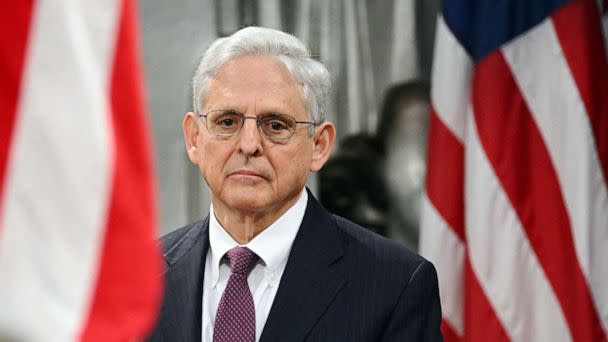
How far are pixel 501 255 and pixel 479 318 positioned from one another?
227 millimetres

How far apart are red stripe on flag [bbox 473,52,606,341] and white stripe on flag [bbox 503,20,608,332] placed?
0.09 feet

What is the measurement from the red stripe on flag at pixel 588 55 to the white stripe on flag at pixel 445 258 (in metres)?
0.57

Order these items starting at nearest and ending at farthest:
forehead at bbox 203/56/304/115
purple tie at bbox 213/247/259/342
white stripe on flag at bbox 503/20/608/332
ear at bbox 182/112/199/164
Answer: purple tie at bbox 213/247/259/342 → forehead at bbox 203/56/304/115 → ear at bbox 182/112/199/164 → white stripe on flag at bbox 503/20/608/332

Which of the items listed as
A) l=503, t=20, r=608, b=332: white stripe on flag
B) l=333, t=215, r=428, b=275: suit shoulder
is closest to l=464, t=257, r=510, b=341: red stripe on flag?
l=503, t=20, r=608, b=332: white stripe on flag

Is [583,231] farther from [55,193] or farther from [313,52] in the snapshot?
[55,193]

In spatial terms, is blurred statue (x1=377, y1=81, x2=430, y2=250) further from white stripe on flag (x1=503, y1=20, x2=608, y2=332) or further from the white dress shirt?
the white dress shirt

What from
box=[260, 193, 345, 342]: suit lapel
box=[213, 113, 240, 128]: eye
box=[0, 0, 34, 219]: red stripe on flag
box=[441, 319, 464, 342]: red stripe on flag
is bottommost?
box=[441, 319, 464, 342]: red stripe on flag

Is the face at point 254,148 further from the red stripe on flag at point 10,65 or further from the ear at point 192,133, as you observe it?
the red stripe on flag at point 10,65

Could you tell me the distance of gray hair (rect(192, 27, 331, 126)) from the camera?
2.48m

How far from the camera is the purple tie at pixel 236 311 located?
2322 millimetres

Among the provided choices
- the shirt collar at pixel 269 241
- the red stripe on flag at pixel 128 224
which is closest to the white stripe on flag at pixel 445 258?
the shirt collar at pixel 269 241

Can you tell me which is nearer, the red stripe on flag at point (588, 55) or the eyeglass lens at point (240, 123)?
the eyeglass lens at point (240, 123)

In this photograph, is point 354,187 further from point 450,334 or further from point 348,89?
point 450,334

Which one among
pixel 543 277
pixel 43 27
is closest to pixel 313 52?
pixel 543 277
